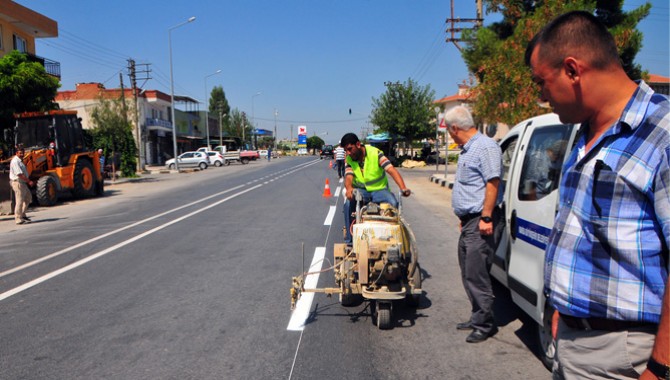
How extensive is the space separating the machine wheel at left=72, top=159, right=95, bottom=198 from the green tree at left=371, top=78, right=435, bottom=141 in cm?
2637

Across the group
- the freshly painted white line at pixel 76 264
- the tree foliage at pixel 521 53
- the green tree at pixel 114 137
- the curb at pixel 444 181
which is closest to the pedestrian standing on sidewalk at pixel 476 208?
the freshly painted white line at pixel 76 264

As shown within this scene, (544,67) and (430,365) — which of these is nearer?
(544,67)

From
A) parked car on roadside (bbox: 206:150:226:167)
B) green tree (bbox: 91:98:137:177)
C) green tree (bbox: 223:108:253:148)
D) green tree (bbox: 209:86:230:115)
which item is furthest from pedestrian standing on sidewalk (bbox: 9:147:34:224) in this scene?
green tree (bbox: 209:86:230:115)

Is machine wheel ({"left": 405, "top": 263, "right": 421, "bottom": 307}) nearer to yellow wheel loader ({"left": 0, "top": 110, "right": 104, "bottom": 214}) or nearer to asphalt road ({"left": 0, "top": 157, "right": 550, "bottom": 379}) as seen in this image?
asphalt road ({"left": 0, "top": 157, "right": 550, "bottom": 379})

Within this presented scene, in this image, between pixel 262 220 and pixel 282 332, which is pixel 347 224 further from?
pixel 262 220

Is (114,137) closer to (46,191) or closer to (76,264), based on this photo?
(46,191)

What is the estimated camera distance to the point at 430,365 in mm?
3666

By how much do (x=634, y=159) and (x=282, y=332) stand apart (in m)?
3.41

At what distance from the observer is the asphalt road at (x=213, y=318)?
12.0ft

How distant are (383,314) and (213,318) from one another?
1.60 m

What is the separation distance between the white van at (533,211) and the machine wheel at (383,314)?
3.41 ft

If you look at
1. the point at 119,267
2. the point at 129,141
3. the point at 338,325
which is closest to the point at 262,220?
the point at 119,267

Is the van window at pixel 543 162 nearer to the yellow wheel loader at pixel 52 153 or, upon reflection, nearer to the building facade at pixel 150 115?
the yellow wheel loader at pixel 52 153

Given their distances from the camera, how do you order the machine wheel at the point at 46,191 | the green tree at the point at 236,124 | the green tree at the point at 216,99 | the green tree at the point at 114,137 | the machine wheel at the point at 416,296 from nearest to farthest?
the machine wheel at the point at 416,296, the machine wheel at the point at 46,191, the green tree at the point at 114,137, the green tree at the point at 236,124, the green tree at the point at 216,99
